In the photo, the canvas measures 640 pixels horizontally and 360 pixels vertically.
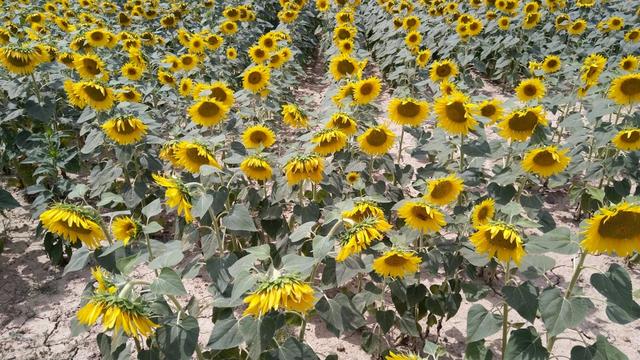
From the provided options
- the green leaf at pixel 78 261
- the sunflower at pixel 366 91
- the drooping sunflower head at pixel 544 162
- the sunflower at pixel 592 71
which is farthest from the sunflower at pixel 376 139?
the sunflower at pixel 592 71

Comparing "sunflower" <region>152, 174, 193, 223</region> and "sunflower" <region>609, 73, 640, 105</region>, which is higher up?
"sunflower" <region>152, 174, 193, 223</region>

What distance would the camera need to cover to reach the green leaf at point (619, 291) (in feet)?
5.87

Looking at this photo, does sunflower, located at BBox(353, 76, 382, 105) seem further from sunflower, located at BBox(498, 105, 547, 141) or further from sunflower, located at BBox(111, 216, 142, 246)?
sunflower, located at BBox(111, 216, 142, 246)

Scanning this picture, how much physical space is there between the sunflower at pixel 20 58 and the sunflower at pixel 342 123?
9.09 feet

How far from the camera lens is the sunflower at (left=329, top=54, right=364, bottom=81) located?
4492 millimetres

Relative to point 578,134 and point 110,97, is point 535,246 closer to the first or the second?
point 578,134

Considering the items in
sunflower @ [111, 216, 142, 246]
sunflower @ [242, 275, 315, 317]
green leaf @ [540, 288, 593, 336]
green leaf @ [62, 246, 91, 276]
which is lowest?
green leaf @ [540, 288, 593, 336]

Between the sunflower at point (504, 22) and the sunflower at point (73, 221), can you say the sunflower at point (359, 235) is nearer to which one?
the sunflower at point (73, 221)

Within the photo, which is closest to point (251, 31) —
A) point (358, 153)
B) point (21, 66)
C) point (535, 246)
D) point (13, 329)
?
point (21, 66)

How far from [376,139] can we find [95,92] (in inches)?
84.0

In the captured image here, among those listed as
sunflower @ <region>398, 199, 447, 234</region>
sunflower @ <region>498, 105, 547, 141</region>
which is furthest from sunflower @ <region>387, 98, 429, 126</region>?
sunflower @ <region>398, 199, 447, 234</region>

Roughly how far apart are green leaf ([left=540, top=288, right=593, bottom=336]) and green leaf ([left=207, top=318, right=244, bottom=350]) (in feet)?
4.33

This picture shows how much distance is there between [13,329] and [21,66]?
7.30 ft

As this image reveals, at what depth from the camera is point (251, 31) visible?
8664 millimetres
